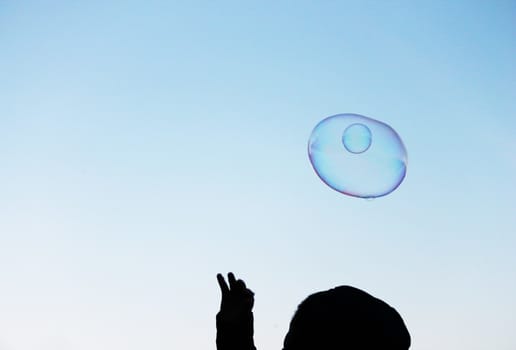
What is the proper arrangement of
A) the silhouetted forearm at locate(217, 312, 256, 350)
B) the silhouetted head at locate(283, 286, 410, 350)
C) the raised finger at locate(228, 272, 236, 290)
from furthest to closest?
the raised finger at locate(228, 272, 236, 290) → the silhouetted forearm at locate(217, 312, 256, 350) → the silhouetted head at locate(283, 286, 410, 350)

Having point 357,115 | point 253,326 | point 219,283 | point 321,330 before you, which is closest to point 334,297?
point 321,330

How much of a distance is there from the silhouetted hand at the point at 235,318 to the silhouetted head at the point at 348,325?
472 mm

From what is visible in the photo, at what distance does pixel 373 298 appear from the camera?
190cm

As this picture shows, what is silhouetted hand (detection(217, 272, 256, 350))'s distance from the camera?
2.36 meters

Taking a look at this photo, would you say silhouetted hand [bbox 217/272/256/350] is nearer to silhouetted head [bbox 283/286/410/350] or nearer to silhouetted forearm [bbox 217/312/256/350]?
silhouetted forearm [bbox 217/312/256/350]

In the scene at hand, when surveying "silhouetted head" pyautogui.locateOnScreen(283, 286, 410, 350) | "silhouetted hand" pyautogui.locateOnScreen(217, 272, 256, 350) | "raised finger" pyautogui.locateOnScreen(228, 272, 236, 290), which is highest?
"raised finger" pyautogui.locateOnScreen(228, 272, 236, 290)

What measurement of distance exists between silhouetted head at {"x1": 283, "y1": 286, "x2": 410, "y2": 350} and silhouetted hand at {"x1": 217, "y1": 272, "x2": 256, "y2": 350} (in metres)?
0.47

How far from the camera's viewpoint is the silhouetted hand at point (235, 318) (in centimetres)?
236

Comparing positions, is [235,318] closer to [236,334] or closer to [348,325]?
[236,334]

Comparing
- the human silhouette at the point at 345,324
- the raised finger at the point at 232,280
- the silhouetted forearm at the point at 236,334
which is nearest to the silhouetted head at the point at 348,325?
the human silhouette at the point at 345,324

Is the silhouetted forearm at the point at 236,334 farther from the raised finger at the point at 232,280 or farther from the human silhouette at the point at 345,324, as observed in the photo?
the human silhouette at the point at 345,324

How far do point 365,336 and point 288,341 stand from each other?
12.4 inches

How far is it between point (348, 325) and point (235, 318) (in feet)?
2.50

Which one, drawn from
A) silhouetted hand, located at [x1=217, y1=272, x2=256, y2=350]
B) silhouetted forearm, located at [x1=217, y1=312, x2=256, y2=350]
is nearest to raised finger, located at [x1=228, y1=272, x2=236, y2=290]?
silhouetted hand, located at [x1=217, y1=272, x2=256, y2=350]
